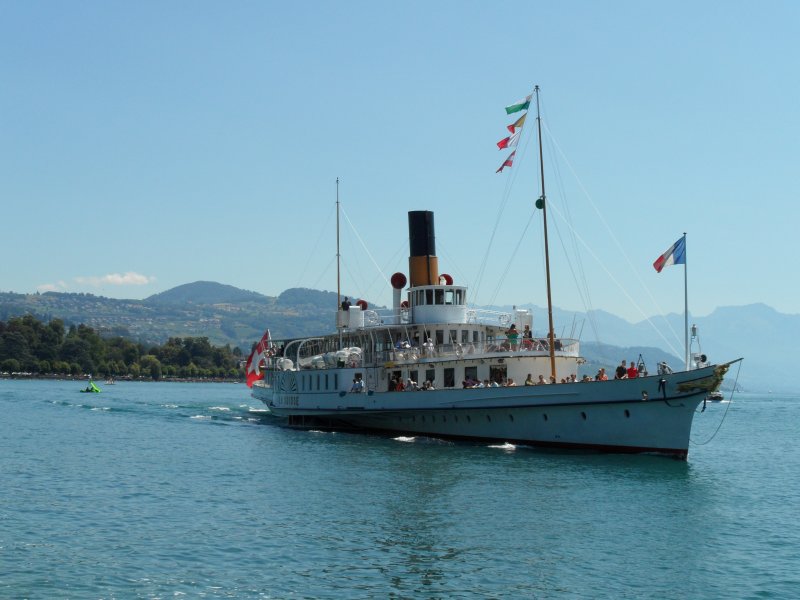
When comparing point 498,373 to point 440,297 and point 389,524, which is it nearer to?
point 440,297

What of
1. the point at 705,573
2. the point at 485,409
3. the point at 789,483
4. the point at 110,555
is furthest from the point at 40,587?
A: the point at 789,483

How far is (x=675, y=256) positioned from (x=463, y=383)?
465 inches

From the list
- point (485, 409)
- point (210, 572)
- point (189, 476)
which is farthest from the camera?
point (485, 409)

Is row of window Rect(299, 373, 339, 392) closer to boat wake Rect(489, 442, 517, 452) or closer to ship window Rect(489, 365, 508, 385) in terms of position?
ship window Rect(489, 365, 508, 385)

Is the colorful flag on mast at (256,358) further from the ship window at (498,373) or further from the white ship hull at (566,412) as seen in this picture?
the ship window at (498,373)

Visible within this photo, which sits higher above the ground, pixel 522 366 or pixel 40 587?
pixel 522 366

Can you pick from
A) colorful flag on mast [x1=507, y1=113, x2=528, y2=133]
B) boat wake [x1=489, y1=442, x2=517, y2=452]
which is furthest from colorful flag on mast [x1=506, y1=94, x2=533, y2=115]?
boat wake [x1=489, y1=442, x2=517, y2=452]

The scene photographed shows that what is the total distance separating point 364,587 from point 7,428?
143 feet

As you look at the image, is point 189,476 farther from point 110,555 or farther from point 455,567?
point 455,567

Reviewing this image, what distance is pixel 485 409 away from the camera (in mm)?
41375

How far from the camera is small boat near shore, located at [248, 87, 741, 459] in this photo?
1453 inches

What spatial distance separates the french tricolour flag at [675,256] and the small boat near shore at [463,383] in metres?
4.51

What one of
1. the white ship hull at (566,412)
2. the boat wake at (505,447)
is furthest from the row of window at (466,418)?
the boat wake at (505,447)

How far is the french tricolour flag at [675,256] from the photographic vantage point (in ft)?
125
